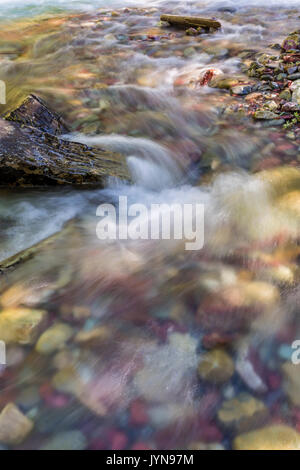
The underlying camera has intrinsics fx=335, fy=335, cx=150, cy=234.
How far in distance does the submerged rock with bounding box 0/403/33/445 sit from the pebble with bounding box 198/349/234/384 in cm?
102

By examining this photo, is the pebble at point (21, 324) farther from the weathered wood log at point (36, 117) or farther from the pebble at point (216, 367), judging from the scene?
the weathered wood log at point (36, 117)

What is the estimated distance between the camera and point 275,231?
3043 mm

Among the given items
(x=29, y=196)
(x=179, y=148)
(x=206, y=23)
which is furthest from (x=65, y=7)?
(x=29, y=196)

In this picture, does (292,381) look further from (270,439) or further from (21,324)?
(21,324)

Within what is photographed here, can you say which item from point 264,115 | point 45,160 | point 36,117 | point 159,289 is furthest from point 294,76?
point 159,289

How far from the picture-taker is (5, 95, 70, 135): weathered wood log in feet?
12.5

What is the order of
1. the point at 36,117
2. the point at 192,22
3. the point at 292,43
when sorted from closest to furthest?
the point at 36,117, the point at 292,43, the point at 192,22

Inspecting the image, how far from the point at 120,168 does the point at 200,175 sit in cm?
95

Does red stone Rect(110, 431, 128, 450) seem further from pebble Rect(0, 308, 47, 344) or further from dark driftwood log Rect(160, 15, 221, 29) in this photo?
dark driftwood log Rect(160, 15, 221, 29)

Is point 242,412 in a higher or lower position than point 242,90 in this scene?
lower

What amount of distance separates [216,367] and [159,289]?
0.75 meters

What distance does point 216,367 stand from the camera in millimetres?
2072

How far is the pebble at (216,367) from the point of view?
6.64 ft

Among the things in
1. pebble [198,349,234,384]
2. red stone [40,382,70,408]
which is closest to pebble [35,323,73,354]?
red stone [40,382,70,408]
